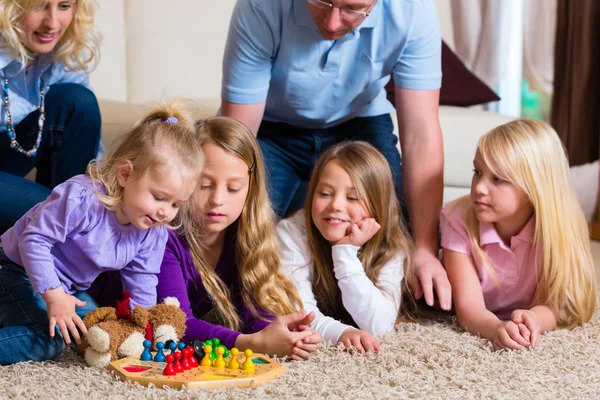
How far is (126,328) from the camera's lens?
130 centimetres

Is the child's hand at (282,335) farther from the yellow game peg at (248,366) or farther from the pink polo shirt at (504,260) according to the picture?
the pink polo shirt at (504,260)

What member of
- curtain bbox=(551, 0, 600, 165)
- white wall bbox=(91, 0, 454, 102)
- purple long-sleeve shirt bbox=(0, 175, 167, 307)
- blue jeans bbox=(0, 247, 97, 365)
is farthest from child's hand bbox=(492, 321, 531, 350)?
curtain bbox=(551, 0, 600, 165)

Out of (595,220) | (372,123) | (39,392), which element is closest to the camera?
(39,392)

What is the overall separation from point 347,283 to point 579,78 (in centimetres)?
204

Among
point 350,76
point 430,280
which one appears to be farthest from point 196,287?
point 350,76

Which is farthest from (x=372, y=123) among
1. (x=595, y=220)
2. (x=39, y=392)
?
(x=595, y=220)

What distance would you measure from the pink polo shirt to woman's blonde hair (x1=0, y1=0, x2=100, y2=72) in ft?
3.07

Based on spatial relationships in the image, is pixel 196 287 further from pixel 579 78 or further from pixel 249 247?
pixel 579 78

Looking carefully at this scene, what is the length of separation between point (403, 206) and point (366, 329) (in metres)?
0.40

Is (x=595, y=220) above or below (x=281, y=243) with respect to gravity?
below

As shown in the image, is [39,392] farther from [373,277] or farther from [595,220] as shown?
[595,220]

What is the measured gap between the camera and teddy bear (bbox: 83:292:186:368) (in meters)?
1.26

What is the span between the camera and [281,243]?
5.39 ft

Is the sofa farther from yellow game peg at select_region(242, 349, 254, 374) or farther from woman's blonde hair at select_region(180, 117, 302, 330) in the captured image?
yellow game peg at select_region(242, 349, 254, 374)
